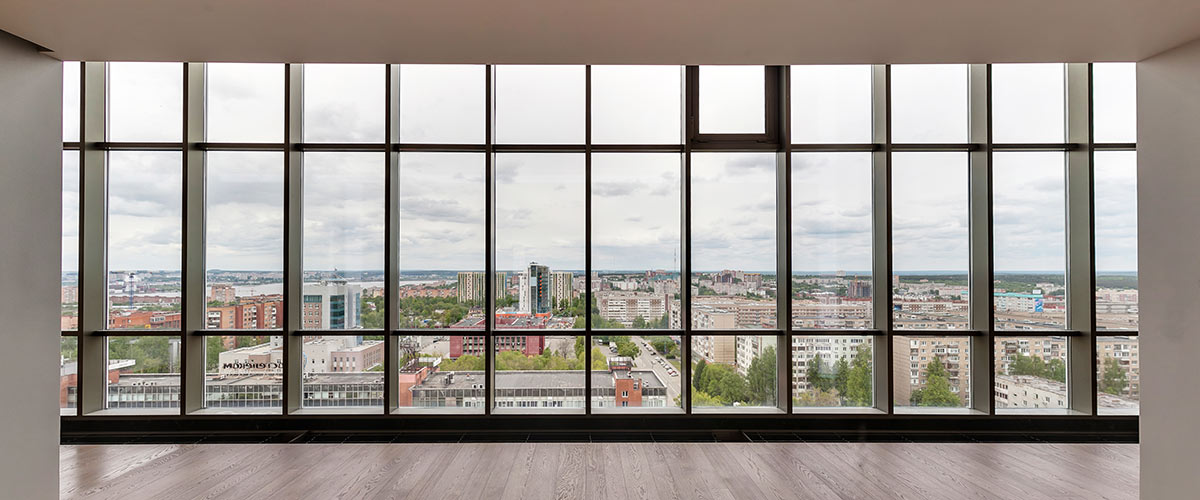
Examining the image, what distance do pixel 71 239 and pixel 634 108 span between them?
5.19m

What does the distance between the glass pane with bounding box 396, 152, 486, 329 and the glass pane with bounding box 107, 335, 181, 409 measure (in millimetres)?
2280

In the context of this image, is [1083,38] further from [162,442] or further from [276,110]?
[162,442]

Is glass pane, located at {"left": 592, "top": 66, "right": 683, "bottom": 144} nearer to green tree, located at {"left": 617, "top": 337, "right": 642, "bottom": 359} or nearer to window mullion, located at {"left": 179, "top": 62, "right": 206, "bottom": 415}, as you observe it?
green tree, located at {"left": 617, "top": 337, "right": 642, "bottom": 359}

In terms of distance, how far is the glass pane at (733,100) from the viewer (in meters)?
5.11

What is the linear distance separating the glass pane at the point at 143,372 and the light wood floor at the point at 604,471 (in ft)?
1.85

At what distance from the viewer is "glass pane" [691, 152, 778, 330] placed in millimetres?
5078

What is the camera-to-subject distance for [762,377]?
5.13m

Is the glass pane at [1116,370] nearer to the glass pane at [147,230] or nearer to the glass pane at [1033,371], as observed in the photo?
the glass pane at [1033,371]

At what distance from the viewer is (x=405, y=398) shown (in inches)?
199

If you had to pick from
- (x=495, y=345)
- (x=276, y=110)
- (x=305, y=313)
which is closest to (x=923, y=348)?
(x=495, y=345)

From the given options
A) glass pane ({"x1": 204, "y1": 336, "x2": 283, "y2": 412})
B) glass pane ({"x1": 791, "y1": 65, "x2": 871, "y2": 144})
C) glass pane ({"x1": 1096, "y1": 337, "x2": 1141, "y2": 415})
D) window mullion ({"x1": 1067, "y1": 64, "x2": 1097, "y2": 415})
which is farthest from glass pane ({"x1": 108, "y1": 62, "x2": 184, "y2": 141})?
glass pane ({"x1": 1096, "y1": 337, "x2": 1141, "y2": 415})

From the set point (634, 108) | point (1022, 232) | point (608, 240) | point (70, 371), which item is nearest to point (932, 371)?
point (1022, 232)

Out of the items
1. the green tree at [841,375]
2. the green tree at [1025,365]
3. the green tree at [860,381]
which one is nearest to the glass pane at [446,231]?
the green tree at [841,375]

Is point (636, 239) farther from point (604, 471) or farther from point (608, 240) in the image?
point (604, 471)
